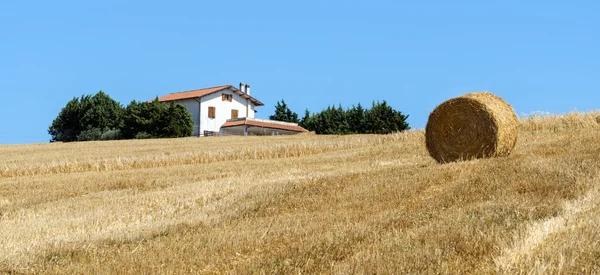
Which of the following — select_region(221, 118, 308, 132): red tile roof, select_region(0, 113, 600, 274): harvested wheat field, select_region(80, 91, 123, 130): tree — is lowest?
select_region(0, 113, 600, 274): harvested wheat field

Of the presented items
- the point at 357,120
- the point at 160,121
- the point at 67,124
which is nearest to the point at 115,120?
the point at 67,124

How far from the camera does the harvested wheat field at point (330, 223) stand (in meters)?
7.51

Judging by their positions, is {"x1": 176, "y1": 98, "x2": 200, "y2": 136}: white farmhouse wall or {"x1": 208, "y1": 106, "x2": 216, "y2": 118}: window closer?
{"x1": 176, "y1": 98, "x2": 200, "y2": 136}: white farmhouse wall

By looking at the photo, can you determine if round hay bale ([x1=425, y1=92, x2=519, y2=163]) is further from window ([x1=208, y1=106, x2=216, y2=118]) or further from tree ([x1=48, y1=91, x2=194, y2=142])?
window ([x1=208, y1=106, x2=216, y2=118])

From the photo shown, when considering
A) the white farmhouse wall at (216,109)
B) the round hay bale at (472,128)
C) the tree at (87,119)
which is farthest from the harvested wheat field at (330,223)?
the tree at (87,119)

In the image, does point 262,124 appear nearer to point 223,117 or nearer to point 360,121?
point 223,117

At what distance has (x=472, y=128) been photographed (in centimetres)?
1945

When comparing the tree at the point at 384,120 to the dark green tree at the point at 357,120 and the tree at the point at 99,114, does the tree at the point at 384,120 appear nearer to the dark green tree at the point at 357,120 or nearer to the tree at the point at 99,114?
the dark green tree at the point at 357,120

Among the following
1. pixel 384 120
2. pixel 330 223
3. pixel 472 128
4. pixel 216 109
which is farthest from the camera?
pixel 216 109

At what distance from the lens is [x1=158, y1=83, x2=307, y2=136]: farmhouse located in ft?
244

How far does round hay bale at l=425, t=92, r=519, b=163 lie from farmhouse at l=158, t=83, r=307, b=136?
5315cm

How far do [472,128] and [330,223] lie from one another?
1078cm

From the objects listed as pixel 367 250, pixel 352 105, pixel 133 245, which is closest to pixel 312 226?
pixel 367 250

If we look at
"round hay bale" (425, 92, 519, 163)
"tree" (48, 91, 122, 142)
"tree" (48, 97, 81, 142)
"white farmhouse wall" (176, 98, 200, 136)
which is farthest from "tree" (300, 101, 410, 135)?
"round hay bale" (425, 92, 519, 163)
